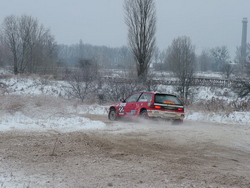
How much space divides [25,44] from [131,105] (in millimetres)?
42944

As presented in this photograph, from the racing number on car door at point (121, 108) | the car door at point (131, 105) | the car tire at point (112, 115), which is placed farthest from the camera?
the car tire at point (112, 115)

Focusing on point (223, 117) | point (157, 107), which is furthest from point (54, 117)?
point (223, 117)

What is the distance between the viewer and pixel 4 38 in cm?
A: 5925

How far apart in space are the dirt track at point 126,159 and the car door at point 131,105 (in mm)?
4414

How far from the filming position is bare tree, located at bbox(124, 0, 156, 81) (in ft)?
123

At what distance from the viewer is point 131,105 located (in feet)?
56.6

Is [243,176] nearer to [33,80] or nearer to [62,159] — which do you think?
[62,159]

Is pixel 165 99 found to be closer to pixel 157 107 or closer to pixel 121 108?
pixel 157 107

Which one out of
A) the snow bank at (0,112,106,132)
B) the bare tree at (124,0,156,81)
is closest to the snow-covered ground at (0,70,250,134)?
the snow bank at (0,112,106,132)

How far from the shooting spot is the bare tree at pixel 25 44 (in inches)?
2233

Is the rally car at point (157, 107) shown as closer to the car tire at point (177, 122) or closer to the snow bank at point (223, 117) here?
the car tire at point (177, 122)

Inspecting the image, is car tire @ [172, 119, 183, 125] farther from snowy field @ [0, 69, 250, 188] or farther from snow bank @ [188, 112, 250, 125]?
snow bank @ [188, 112, 250, 125]

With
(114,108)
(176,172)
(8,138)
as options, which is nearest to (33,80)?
(114,108)

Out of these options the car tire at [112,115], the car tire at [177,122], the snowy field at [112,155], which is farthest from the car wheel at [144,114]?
the car tire at [112,115]
